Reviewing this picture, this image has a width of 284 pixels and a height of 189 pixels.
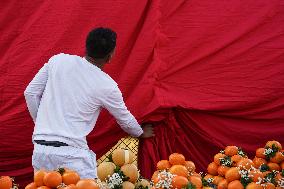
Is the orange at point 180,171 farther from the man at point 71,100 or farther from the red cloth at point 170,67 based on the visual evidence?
the red cloth at point 170,67

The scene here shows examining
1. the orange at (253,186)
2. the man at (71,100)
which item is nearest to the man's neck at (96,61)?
the man at (71,100)

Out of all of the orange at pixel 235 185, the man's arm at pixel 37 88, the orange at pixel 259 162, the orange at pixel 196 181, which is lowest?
the orange at pixel 259 162

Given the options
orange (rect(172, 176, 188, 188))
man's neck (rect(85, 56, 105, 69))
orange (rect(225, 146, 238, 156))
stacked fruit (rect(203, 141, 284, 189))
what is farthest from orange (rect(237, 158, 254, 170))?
man's neck (rect(85, 56, 105, 69))

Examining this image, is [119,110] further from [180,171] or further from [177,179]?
[177,179]

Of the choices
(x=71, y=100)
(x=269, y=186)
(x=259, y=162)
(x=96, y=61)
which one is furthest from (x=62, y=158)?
(x=259, y=162)

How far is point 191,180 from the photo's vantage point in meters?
1.90

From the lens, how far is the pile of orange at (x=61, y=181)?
164 cm

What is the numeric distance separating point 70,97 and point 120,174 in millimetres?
560

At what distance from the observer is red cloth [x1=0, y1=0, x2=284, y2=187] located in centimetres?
288

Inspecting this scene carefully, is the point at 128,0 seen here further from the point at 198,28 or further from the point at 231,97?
the point at 231,97

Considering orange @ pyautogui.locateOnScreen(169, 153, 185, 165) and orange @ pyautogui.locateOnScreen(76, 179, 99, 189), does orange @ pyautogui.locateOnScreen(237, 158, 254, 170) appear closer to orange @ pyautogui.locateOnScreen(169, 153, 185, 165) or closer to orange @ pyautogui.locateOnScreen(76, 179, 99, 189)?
orange @ pyautogui.locateOnScreen(169, 153, 185, 165)

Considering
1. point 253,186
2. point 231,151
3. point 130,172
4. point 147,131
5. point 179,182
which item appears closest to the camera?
point 179,182

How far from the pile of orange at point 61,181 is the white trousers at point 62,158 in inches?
21.0

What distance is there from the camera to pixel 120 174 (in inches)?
73.9
